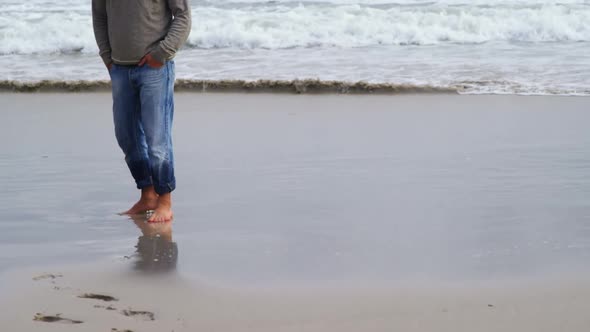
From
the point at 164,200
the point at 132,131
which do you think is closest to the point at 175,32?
the point at 132,131

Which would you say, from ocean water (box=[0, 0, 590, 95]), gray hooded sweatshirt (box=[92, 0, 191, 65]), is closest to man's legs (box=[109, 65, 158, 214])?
gray hooded sweatshirt (box=[92, 0, 191, 65])

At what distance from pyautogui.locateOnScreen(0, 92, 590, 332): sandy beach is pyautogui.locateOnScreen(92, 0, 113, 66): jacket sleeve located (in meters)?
0.84

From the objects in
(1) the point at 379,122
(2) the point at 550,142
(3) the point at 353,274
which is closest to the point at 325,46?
(1) the point at 379,122

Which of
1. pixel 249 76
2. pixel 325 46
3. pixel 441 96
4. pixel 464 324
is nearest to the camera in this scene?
pixel 464 324

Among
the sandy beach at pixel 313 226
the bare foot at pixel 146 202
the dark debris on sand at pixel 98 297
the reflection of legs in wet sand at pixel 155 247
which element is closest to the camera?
the sandy beach at pixel 313 226

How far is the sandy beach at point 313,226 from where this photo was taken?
10.4ft

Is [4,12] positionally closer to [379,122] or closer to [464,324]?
[379,122]

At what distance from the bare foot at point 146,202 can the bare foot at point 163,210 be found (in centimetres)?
12

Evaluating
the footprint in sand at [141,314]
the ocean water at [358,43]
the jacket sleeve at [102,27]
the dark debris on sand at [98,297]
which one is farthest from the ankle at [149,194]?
the ocean water at [358,43]

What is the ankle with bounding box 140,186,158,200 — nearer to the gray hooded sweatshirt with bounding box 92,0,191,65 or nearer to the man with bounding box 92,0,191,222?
the man with bounding box 92,0,191,222

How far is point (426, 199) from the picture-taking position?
4.70 m

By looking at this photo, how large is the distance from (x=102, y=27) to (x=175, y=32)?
0.45 meters

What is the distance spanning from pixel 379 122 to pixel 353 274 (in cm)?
353

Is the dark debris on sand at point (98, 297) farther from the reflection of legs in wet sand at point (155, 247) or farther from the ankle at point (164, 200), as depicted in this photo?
the ankle at point (164, 200)
